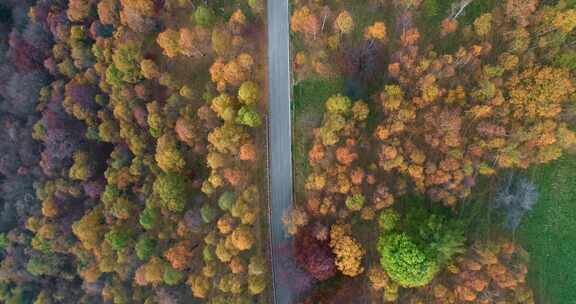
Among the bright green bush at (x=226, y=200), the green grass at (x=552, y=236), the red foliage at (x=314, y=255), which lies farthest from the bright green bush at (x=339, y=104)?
the green grass at (x=552, y=236)

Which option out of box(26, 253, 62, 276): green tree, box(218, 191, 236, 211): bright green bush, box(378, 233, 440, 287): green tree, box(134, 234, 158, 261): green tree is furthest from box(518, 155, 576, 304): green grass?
box(26, 253, 62, 276): green tree

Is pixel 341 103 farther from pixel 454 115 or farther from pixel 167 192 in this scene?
pixel 167 192

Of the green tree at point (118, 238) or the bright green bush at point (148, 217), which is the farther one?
the green tree at point (118, 238)

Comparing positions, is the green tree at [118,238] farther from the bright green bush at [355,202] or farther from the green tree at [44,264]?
the bright green bush at [355,202]

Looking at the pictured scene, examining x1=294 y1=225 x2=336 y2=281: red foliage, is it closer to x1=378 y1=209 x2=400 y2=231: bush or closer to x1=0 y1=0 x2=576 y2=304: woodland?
x1=0 y1=0 x2=576 y2=304: woodland

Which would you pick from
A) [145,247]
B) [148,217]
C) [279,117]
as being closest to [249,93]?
[279,117]

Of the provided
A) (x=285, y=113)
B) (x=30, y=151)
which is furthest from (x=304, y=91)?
(x=30, y=151)
